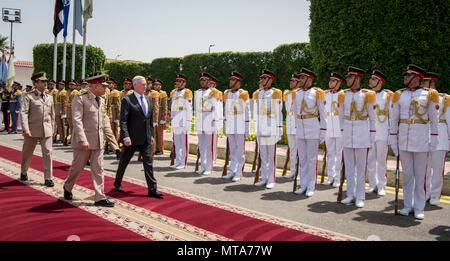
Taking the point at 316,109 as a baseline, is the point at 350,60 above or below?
above

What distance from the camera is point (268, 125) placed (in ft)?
26.3

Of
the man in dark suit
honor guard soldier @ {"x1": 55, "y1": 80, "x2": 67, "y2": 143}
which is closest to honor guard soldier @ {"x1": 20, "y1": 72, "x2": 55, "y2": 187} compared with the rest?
the man in dark suit

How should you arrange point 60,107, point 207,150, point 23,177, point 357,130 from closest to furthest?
point 357,130
point 23,177
point 207,150
point 60,107

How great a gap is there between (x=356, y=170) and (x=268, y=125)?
6.55 feet

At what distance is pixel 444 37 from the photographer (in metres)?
11.9

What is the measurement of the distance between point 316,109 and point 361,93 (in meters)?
1.00

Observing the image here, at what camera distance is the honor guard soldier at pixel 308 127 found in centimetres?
742

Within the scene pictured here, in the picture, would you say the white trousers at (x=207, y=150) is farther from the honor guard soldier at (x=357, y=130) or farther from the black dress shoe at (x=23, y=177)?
the black dress shoe at (x=23, y=177)

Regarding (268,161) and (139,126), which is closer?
(139,126)

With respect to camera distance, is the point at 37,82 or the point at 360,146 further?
the point at 37,82

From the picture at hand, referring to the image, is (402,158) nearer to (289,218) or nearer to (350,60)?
(289,218)

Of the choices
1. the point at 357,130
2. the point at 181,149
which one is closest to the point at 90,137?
the point at 181,149

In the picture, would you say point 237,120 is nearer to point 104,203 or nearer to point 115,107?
point 104,203
